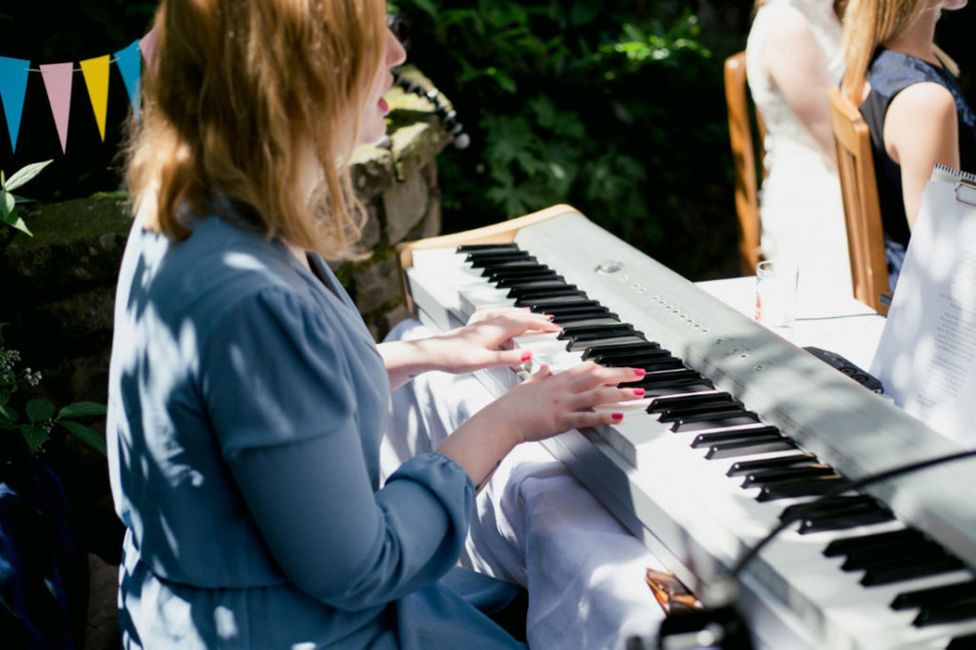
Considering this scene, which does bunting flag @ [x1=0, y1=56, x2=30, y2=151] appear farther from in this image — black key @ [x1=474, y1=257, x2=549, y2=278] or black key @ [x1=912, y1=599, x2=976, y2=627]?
black key @ [x1=912, y1=599, x2=976, y2=627]

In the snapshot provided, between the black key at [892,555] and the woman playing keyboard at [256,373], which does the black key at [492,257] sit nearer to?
the woman playing keyboard at [256,373]

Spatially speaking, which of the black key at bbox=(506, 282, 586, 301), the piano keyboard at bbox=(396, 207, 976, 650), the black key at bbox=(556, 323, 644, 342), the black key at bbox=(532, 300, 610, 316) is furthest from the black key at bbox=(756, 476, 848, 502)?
the black key at bbox=(506, 282, 586, 301)

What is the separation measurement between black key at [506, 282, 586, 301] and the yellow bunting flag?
3.83 ft

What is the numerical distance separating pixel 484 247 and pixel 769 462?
4.24 ft

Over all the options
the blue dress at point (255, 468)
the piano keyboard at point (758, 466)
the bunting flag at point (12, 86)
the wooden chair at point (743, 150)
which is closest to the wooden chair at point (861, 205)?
the piano keyboard at point (758, 466)

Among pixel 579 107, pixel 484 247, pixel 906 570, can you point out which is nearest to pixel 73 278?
pixel 484 247

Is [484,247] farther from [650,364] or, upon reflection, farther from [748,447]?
[748,447]

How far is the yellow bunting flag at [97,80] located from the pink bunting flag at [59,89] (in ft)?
0.19

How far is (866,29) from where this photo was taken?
305cm

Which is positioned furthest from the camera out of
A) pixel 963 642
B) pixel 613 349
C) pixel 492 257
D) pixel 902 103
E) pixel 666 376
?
pixel 902 103

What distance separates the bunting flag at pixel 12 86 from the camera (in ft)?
8.65

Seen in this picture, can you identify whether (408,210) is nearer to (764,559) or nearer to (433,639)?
(433,639)

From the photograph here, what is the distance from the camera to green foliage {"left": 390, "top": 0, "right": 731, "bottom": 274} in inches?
198

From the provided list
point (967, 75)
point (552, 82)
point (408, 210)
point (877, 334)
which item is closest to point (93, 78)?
point (408, 210)
